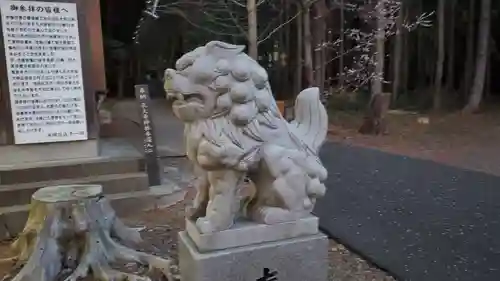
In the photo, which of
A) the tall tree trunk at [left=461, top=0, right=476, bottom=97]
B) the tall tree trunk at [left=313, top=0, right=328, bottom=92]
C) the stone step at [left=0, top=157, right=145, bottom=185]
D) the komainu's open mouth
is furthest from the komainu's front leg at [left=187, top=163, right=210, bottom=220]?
the tall tree trunk at [left=461, top=0, right=476, bottom=97]

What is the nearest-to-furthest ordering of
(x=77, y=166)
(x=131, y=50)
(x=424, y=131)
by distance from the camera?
(x=77, y=166)
(x=424, y=131)
(x=131, y=50)

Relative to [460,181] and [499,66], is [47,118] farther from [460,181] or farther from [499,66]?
[499,66]

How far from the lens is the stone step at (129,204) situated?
11.7 feet

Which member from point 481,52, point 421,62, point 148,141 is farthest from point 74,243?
point 421,62

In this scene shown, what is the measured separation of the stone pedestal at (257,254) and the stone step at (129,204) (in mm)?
1878

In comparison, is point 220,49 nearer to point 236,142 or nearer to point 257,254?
point 236,142

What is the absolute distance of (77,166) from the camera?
4.12 meters

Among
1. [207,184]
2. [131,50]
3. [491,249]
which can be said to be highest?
[131,50]

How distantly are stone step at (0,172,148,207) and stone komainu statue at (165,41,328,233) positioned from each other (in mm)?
2062

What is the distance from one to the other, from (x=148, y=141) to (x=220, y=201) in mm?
2658

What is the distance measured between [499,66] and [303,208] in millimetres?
16468

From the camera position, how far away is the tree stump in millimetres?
2639

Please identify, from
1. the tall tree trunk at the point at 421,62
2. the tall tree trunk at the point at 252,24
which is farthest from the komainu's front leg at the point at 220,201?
the tall tree trunk at the point at 421,62

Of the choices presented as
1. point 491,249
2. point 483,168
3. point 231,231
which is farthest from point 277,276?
point 483,168
